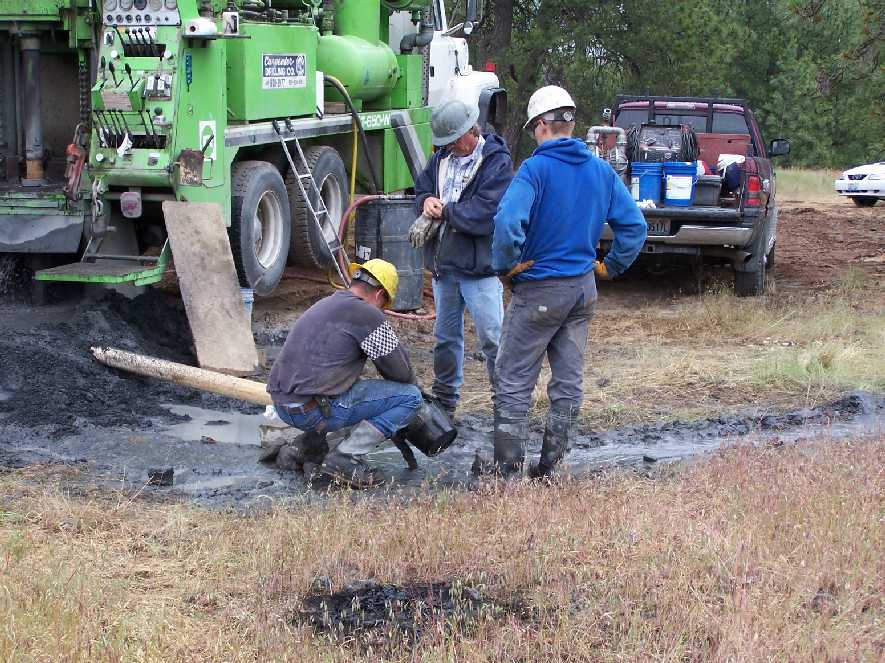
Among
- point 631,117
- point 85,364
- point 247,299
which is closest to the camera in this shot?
point 85,364

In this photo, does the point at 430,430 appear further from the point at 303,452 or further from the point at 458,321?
the point at 458,321

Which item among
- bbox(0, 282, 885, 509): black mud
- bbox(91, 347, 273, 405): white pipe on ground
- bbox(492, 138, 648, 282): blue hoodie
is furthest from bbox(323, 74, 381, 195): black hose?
bbox(492, 138, 648, 282): blue hoodie

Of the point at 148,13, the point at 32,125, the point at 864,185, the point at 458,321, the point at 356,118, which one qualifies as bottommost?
the point at 458,321

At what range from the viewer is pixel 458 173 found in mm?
6754

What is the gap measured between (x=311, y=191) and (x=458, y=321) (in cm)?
393

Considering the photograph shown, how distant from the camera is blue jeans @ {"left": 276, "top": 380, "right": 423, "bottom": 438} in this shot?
5988 mm

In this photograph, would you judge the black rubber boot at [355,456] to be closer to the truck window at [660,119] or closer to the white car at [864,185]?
the truck window at [660,119]

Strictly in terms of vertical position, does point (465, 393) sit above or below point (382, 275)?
below

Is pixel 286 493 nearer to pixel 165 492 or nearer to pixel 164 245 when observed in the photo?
pixel 165 492

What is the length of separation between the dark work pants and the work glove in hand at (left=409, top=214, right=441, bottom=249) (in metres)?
1.06

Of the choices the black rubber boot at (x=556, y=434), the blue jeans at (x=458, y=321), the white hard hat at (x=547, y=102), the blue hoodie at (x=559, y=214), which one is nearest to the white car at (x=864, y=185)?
the blue jeans at (x=458, y=321)

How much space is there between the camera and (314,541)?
4.86 metres

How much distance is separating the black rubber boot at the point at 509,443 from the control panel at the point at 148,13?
13.4 feet

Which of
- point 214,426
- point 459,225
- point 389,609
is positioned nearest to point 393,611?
point 389,609
